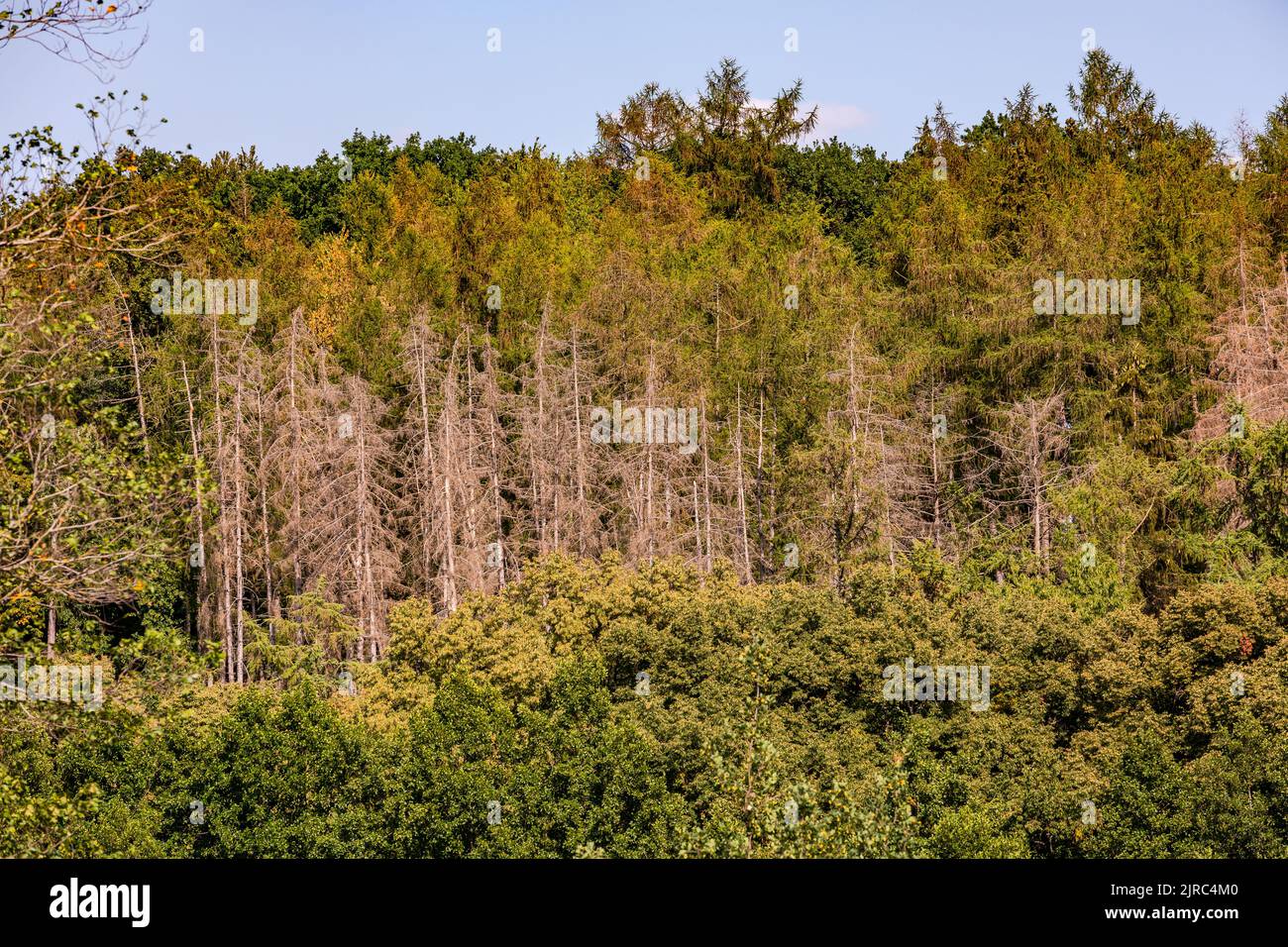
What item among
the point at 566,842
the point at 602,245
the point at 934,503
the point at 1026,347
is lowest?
the point at 566,842

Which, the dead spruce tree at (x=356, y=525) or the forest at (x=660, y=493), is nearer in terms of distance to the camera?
the forest at (x=660, y=493)

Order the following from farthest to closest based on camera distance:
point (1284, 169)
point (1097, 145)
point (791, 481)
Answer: point (1097, 145) → point (1284, 169) → point (791, 481)

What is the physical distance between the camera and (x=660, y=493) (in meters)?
47.2

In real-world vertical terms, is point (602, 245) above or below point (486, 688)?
above

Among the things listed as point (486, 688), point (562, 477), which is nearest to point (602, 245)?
point (562, 477)

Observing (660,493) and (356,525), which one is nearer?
(356,525)

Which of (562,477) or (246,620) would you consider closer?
(246,620)

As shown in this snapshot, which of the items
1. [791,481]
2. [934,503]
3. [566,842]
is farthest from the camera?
[934,503]

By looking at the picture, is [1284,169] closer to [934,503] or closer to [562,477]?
[934,503]

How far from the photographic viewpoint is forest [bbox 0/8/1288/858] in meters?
18.0

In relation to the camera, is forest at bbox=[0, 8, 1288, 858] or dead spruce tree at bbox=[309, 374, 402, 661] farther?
dead spruce tree at bbox=[309, 374, 402, 661]

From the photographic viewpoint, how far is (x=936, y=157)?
219 feet

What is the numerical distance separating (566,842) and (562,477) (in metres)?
22.3

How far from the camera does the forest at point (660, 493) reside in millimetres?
18000
